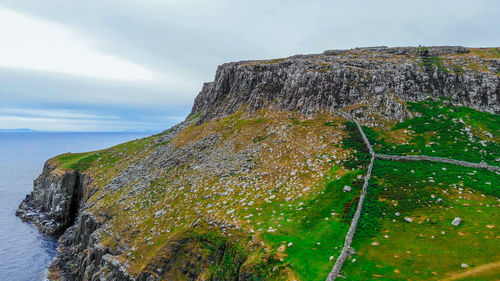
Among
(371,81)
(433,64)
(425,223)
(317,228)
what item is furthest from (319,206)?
(433,64)

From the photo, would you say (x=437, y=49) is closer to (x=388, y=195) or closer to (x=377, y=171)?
(x=377, y=171)

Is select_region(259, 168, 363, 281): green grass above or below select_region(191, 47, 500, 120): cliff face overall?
below

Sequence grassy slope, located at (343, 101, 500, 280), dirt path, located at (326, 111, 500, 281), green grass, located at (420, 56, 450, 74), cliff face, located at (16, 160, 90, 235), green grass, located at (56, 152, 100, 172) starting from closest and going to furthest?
dirt path, located at (326, 111, 500, 281)
grassy slope, located at (343, 101, 500, 280)
green grass, located at (420, 56, 450, 74)
cliff face, located at (16, 160, 90, 235)
green grass, located at (56, 152, 100, 172)

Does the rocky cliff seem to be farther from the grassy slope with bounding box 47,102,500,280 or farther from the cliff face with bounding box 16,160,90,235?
the cliff face with bounding box 16,160,90,235

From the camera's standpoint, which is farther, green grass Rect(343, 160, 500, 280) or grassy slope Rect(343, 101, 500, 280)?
grassy slope Rect(343, 101, 500, 280)

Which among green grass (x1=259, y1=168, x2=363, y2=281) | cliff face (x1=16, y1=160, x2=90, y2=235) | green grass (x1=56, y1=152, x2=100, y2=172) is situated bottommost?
cliff face (x1=16, y1=160, x2=90, y2=235)

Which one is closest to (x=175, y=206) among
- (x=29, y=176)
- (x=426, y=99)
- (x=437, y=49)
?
(x=426, y=99)

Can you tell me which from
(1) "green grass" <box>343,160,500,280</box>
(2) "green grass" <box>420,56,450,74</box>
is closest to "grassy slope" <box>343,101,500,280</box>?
(1) "green grass" <box>343,160,500,280</box>
